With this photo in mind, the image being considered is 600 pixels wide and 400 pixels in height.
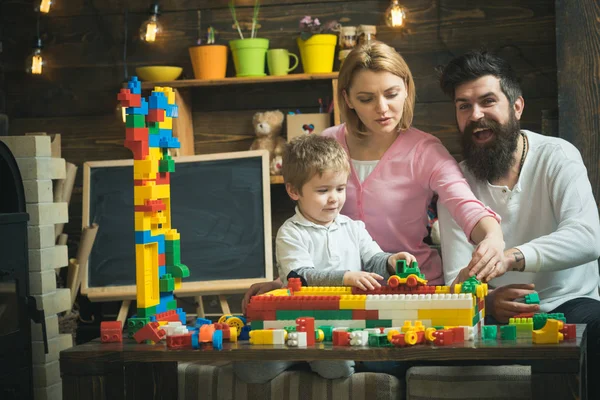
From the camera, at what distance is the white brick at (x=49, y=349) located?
9.61ft

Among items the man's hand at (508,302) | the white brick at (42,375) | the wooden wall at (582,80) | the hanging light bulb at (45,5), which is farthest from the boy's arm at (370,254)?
the hanging light bulb at (45,5)

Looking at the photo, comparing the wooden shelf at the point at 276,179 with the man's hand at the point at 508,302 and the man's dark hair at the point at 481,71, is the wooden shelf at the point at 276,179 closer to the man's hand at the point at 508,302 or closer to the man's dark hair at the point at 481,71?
the man's dark hair at the point at 481,71

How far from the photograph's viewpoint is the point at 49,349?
9.74 ft

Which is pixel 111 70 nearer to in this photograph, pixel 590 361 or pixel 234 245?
pixel 234 245

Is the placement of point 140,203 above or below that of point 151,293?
above

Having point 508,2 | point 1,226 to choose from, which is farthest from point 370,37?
point 1,226

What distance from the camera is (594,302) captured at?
87.0 inches

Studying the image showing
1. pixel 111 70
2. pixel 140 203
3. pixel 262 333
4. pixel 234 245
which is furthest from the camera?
pixel 111 70

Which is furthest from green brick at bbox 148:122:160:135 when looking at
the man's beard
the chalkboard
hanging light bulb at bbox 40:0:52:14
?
hanging light bulb at bbox 40:0:52:14

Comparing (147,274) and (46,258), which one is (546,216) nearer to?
(147,274)

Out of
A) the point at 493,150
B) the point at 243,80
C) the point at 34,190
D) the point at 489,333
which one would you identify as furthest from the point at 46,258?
the point at 489,333

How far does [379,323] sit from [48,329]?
167 centimetres

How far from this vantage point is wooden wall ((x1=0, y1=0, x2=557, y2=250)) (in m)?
3.72

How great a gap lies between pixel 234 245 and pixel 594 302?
1.81 meters
